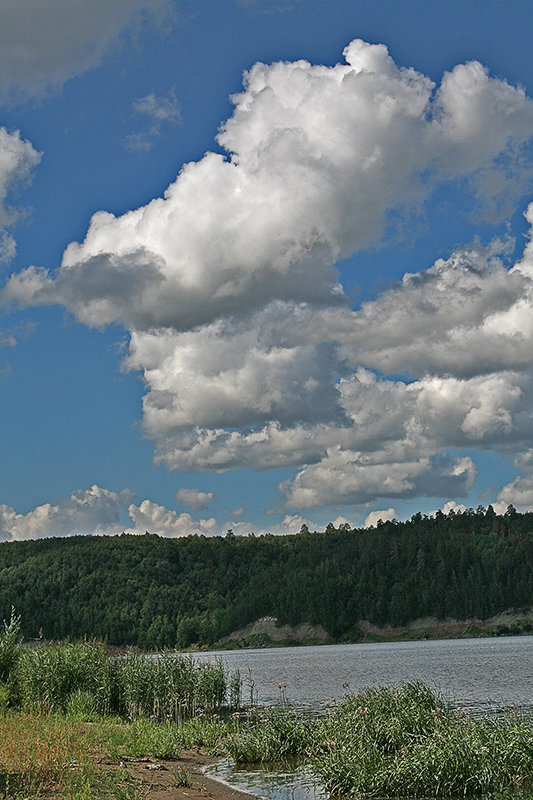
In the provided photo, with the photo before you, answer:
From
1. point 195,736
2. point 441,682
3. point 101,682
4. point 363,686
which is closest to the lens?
point 195,736

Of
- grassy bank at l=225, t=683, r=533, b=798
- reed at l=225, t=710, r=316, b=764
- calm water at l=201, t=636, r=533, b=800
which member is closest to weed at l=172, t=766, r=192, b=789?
calm water at l=201, t=636, r=533, b=800

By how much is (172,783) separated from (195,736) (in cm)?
1016

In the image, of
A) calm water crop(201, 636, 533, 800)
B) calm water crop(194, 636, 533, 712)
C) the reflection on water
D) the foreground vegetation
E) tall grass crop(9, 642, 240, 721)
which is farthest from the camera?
calm water crop(194, 636, 533, 712)

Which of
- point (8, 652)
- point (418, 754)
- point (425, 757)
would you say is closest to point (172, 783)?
point (418, 754)

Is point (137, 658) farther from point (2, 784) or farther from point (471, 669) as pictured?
point (471, 669)

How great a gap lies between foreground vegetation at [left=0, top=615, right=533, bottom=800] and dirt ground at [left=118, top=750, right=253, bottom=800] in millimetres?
418

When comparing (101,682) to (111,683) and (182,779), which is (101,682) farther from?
(182,779)

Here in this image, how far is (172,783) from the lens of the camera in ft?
83.9

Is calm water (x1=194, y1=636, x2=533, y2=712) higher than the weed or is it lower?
lower

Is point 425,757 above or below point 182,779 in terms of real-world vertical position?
above

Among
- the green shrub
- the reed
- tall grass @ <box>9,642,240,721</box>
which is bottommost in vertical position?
the reed

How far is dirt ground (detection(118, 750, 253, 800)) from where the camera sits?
24.0 meters

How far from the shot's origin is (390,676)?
71.7 meters

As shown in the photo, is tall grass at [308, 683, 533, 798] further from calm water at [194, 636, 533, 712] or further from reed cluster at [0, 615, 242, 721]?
reed cluster at [0, 615, 242, 721]
